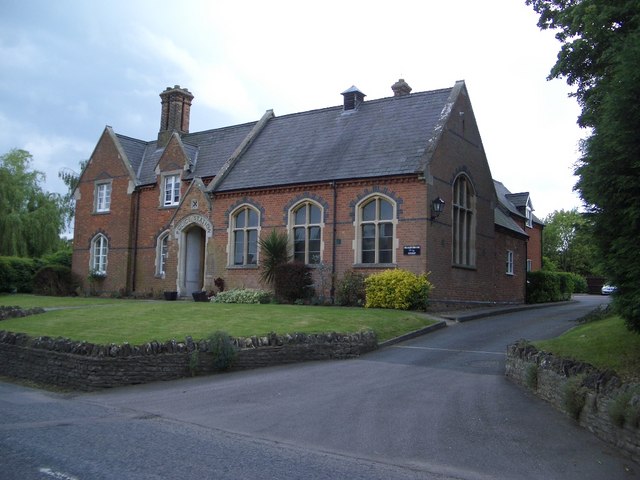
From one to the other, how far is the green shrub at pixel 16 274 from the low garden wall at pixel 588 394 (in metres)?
31.7

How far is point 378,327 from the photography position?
1681 centimetres

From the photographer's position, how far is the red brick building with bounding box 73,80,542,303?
23.0m

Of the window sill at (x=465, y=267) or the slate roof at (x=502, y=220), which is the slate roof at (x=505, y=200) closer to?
Result: the slate roof at (x=502, y=220)

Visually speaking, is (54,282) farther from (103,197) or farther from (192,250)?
(192,250)

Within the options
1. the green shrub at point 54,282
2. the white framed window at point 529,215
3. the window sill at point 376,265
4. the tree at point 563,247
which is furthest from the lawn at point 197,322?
the tree at point 563,247

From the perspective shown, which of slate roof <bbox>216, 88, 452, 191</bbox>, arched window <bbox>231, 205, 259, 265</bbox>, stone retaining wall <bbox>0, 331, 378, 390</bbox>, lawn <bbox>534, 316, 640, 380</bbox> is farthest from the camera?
arched window <bbox>231, 205, 259, 265</bbox>

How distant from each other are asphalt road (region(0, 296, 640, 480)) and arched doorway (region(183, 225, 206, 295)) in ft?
53.7

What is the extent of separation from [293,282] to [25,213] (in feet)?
110

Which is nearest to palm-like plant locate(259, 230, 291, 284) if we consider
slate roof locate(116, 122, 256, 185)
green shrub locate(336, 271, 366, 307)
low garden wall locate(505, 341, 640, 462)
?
green shrub locate(336, 271, 366, 307)

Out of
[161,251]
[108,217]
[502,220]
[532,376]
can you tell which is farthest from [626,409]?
[108,217]

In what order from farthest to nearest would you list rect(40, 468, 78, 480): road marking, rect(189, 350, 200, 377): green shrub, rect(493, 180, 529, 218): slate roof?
rect(493, 180, 529, 218): slate roof, rect(189, 350, 200, 377): green shrub, rect(40, 468, 78, 480): road marking

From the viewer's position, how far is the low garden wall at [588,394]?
6.88 metres

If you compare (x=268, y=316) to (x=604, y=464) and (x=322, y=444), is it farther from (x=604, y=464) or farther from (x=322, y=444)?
(x=604, y=464)

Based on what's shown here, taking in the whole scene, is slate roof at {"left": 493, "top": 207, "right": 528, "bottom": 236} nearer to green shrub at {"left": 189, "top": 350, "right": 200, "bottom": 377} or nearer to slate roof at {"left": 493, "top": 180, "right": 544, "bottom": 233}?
slate roof at {"left": 493, "top": 180, "right": 544, "bottom": 233}
